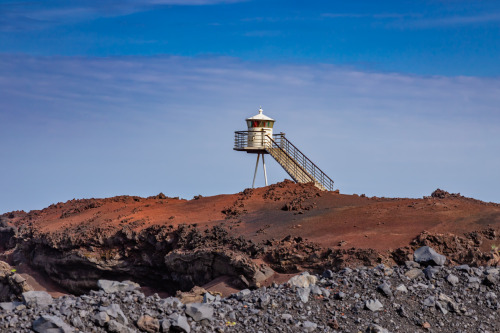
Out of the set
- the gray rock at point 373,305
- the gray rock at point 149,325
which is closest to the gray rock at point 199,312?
the gray rock at point 149,325

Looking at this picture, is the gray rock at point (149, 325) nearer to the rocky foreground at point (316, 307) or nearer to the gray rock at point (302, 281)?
the rocky foreground at point (316, 307)

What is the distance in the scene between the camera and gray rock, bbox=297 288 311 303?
1426 cm

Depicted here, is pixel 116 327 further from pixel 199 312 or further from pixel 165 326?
pixel 199 312

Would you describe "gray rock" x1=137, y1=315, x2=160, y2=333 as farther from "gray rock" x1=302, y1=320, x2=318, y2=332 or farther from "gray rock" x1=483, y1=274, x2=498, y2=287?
"gray rock" x1=483, y1=274, x2=498, y2=287

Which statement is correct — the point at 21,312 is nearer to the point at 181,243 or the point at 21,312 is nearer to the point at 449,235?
the point at 181,243

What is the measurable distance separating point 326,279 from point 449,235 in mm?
5240

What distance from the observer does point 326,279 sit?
1586 cm

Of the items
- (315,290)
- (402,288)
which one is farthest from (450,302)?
(315,290)

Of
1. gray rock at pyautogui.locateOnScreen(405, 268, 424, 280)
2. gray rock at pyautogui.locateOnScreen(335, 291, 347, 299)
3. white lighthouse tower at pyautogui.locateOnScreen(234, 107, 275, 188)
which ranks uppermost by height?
white lighthouse tower at pyautogui.locateOnScreen(234, 107, 275, 188)

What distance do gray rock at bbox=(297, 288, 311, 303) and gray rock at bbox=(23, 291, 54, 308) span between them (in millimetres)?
5801

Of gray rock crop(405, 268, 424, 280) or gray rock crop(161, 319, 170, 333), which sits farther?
gray rock crop(405, 268, 424, 280)

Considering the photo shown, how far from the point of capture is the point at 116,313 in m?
12.1

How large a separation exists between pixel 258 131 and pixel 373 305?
19993 mm

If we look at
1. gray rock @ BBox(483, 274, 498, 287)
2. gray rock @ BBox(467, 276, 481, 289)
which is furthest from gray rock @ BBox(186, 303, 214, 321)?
gray rock @ BBox(483, 274, 498, 287)
